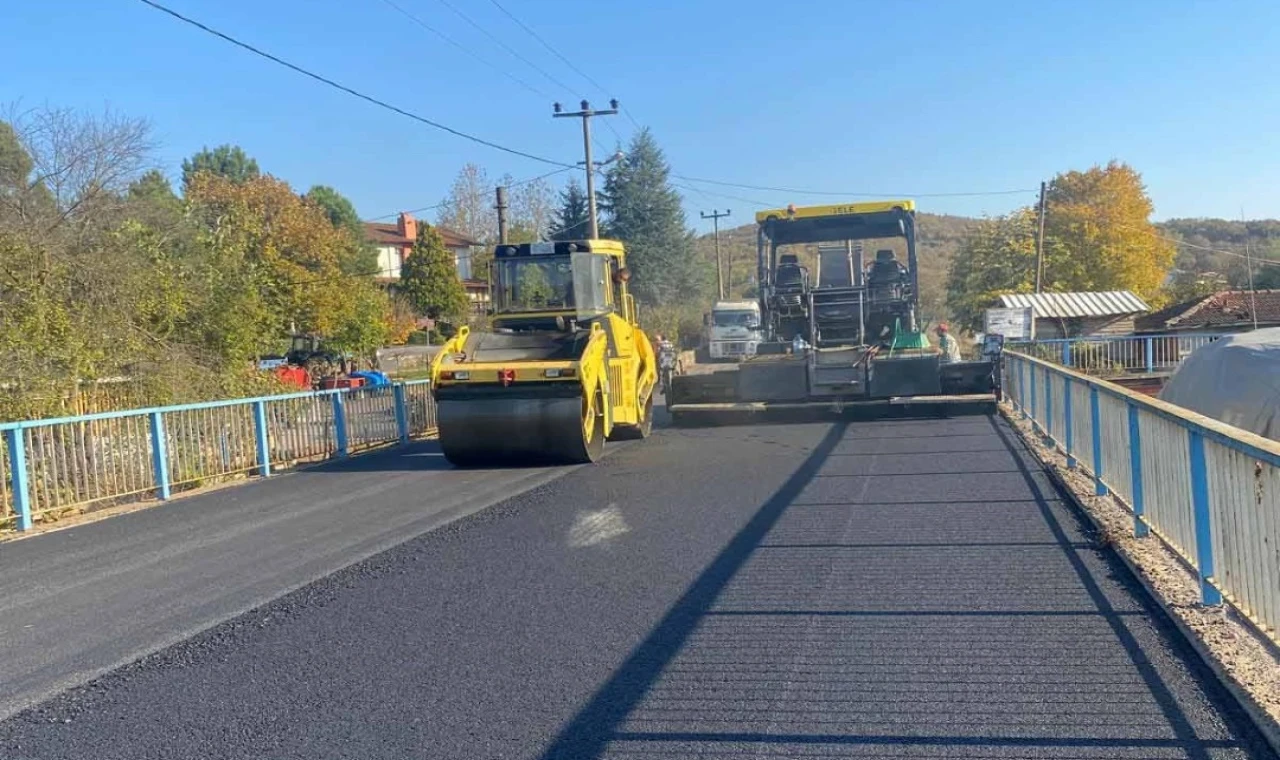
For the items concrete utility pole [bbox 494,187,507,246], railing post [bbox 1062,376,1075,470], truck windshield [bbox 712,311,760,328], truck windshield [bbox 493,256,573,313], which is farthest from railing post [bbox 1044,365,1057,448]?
truck windshield [bbox 712,311,760,328]

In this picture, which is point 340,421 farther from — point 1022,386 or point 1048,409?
point 1022,386

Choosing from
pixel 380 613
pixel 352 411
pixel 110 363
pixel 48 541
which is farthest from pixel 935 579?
pixel 110 363

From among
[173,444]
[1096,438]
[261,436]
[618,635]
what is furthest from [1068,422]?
[173,444]

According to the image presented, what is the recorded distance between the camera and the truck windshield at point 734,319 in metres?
42.4

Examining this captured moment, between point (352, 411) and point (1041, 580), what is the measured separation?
1214 cm

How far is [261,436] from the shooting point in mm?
14555

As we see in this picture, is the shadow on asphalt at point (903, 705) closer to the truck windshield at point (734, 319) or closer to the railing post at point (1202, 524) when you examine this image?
the railing post at point (1202, 524)

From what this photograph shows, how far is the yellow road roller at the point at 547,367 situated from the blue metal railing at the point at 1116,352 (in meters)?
14.2

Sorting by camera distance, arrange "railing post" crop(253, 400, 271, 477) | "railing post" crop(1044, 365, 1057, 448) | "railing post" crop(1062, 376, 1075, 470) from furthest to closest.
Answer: "railing post" crop(253, 400, 271, 477), "railing post" crop(1044, 365, 1057, 448), "railing post" crop(1062, 376, 1075, 470)

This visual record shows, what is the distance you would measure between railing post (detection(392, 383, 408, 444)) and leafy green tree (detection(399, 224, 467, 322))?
135 ft

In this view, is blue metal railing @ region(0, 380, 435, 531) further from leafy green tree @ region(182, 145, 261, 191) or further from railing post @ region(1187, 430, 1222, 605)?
leafy green tree @ region(182, 145, 261, 191)

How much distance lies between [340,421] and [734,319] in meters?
27.6

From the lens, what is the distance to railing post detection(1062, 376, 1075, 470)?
11.0 metres

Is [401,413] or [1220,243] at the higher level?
[1220,243]
